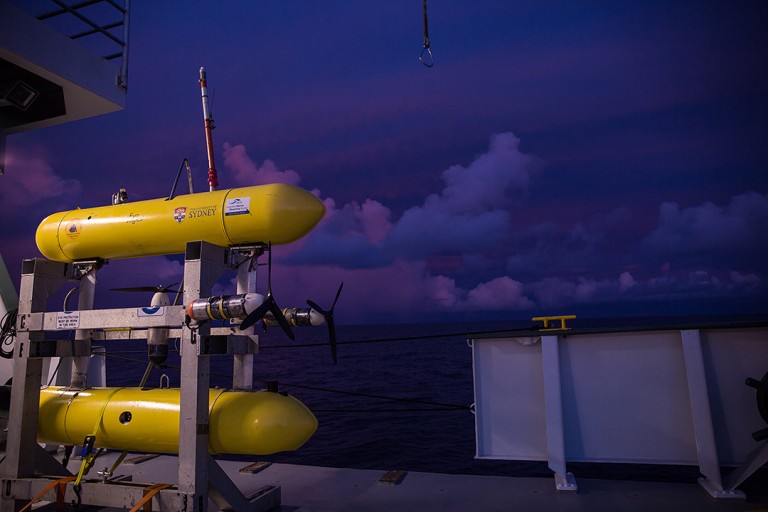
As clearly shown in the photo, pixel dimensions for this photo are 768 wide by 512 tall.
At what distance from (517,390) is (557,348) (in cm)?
→ 57

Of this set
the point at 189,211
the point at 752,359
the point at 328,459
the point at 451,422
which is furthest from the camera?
the point at 451,422

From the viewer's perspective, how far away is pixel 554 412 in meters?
4.62

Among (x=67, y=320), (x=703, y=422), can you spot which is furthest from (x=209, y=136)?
(x=703, y=422)

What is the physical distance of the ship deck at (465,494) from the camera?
416cm

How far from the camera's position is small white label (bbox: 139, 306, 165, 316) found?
168 inches

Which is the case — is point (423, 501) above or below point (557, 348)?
below

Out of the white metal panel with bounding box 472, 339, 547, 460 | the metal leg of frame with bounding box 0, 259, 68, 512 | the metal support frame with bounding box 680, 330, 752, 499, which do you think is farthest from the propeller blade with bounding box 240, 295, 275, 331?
the metal support frame with bounding box 680, 330, 752, 499

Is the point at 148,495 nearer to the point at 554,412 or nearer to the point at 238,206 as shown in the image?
the point at 238,206

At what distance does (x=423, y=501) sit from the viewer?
14.7 ft

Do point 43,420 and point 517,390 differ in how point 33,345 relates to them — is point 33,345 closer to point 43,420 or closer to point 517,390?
point 43,420

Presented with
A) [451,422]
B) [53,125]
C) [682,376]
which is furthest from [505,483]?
[451,422]

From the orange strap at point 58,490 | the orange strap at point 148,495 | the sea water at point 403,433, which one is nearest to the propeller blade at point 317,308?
the sea water at point 403,433

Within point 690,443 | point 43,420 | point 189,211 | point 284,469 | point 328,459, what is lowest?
point 328,459

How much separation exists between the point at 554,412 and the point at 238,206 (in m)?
3.45
